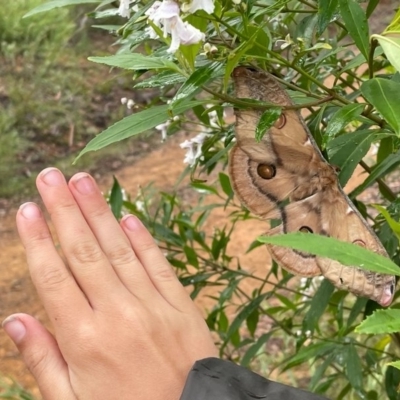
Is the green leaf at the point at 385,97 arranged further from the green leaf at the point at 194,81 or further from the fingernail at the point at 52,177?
the fingernail at the point at 52,177

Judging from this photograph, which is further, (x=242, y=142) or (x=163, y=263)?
(x=163, y=263)

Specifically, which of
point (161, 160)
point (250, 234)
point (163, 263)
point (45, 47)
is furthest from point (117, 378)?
point (45, 47)

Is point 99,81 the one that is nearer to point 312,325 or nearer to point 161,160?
point 161,160

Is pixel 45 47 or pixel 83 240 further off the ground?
pixel 83 240

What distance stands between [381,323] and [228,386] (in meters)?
0.28

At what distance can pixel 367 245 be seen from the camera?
58 centimetres

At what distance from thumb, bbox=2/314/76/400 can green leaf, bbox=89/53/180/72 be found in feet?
1.24

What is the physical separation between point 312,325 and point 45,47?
12.9 feet

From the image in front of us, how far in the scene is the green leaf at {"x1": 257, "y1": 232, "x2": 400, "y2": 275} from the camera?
0.44 m

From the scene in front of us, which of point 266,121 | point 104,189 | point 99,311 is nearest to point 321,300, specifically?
point 99,311

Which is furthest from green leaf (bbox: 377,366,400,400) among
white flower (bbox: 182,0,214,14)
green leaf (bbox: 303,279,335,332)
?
white flower (bbox: 182,0,214,14)

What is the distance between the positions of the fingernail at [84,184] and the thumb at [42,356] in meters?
0.17

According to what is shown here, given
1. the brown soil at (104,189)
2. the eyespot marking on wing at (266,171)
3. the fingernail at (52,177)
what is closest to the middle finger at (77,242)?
the fingernail at (52,177)

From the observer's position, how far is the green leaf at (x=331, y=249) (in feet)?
1.43
